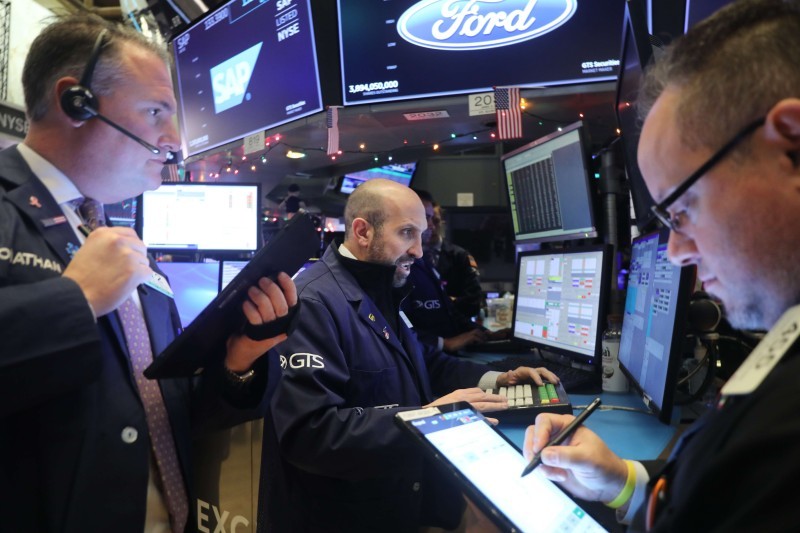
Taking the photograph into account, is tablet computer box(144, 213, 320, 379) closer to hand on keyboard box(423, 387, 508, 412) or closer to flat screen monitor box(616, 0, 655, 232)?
hand on keyboard box(423, 387, 508, 412)

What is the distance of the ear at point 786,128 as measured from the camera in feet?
1.80

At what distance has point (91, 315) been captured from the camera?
801mm

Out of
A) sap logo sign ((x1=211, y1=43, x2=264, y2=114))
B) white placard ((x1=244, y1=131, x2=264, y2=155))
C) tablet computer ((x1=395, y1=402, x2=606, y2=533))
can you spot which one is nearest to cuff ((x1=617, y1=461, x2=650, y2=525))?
tablet computer ((x1=395, y1=402, x2=606, y2=533))

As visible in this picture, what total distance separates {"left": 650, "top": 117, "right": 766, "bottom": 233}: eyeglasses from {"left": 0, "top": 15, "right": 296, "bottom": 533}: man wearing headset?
2.40ft

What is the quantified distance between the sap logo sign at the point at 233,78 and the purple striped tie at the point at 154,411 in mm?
2038

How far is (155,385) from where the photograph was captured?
1087 millimetres

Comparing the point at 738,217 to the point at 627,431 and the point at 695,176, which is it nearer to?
the point at 695,176

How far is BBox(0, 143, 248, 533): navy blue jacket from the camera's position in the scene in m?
0.76

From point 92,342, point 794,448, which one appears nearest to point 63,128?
point 92,342

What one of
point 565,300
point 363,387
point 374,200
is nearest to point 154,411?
point 363,387

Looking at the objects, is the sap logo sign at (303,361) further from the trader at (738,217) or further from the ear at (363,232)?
the trader at (738,217)

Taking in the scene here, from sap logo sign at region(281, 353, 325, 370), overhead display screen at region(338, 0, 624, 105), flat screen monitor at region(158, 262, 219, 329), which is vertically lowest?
sap logo sign at region(281, 353, 325, 370)

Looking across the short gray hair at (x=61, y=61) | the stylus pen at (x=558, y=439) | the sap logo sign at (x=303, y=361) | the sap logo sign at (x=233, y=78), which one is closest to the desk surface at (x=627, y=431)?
the stylus pen at (x=558, y=439)

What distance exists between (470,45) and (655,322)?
1.44 m
